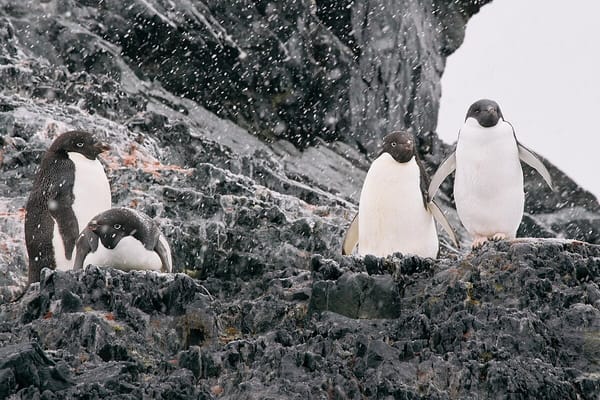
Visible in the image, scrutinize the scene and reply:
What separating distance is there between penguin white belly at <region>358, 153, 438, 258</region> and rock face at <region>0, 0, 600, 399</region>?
128 centimetres

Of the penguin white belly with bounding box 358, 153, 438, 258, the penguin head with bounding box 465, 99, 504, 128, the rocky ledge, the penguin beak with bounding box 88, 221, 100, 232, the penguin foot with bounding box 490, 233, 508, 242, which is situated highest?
the penguin head with bounding box 465, 99, 504, 128

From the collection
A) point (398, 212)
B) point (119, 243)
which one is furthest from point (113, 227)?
point (398, 212)

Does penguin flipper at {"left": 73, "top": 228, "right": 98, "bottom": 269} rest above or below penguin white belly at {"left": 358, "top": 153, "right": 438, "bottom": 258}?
below

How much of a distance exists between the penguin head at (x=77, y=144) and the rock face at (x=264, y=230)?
109cm

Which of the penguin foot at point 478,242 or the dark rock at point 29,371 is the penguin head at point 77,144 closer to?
the penguin foot at point 478,242

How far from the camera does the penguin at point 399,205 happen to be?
9023 mm

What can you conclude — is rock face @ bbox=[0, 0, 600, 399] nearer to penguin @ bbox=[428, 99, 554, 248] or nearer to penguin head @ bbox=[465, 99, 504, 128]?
penguin @ bbox=[428, 99, 554, 248]

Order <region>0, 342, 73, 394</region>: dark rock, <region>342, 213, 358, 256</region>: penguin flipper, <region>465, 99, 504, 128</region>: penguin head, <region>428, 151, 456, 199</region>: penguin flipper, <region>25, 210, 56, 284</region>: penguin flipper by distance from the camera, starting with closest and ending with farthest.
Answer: <region>0, 342, 73, 394</region>: dark rock < <region>465, 99, 504, 128</region>: penguin head < <region>428, 151, 456, 199</region>: penguin flipper < <region>25, 210, 56, 284</region>: penguin flipper < <region>342, 213, 358, 256</region>: penguin flipper

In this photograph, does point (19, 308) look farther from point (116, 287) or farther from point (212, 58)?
point (212, 58)

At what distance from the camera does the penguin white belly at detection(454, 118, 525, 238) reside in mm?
8148

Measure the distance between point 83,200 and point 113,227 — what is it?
1973 millimetres

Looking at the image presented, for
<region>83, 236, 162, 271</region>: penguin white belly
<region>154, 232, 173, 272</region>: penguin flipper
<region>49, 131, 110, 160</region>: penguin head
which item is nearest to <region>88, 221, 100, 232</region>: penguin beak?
<region>83, 236, 162, 271</region>: penguin white belly

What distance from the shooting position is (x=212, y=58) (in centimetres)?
1695

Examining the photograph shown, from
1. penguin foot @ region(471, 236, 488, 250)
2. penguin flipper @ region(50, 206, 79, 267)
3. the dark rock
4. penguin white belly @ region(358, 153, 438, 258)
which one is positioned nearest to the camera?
Result: the dark rock
